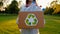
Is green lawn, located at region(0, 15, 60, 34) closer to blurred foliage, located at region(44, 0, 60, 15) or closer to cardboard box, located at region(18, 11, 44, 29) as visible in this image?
cardboard box, located at region(18, 11, 44, 29)

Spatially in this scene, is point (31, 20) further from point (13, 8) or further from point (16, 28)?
point (13, 8)

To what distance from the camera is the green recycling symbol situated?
336cm

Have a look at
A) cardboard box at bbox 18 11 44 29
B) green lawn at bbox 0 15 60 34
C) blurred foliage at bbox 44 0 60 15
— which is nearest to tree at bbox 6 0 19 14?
blurred foliage at bbox 44 0 60 15

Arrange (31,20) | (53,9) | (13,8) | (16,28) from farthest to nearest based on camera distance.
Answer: (13,8)
(53,9)
(16,28)
(31,20)

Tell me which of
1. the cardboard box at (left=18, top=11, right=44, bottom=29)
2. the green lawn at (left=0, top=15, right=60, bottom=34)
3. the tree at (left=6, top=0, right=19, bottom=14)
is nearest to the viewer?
the cardboard box at (left=18, top=11, right=44, bottom=29)

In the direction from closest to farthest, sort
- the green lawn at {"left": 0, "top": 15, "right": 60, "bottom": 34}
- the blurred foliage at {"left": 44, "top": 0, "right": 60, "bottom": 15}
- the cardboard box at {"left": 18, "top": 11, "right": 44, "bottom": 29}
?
1. the cardboard box at {"left": 18, "top": 11, "right": 44, "bottom": 29}
2. the green lawn at {"left": 0, "top": 15, "right": 60, "bottom": 34}
3. the blurred foliage at {"left": 44, "top": 0, "right": 60, "bottom": 15}

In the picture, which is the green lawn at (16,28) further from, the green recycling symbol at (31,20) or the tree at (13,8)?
the tree at (13,8)

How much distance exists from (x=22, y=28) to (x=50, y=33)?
5.97 metres

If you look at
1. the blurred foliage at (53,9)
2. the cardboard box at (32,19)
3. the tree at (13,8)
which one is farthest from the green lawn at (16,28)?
the tree at (13,8)

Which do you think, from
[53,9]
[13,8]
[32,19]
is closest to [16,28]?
[32,19]

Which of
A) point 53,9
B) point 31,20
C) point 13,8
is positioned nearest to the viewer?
point 31,20

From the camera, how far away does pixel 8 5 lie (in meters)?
47.5

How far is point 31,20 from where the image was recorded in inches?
132

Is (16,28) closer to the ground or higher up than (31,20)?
closer to the ground
